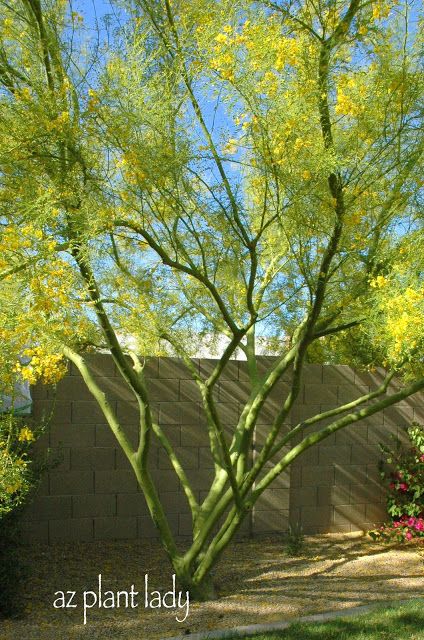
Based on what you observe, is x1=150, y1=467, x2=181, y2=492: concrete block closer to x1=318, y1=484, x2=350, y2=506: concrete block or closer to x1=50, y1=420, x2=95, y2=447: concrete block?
x1=50, y1=420, x2=95, y2=447: concrete block

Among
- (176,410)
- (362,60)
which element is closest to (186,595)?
(176,410)

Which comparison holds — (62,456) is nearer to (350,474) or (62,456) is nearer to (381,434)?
(350,474)

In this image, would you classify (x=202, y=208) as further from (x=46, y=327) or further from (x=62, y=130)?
(x=46, y=327)

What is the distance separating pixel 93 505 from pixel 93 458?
→ 394 millimetres

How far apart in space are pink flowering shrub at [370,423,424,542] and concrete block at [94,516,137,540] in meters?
2.45

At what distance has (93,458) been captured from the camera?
6285 mm

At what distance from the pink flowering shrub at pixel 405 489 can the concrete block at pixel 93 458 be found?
278 cm

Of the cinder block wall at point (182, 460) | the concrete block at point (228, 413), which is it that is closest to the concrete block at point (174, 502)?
the cinder block wall at point (182, 460)

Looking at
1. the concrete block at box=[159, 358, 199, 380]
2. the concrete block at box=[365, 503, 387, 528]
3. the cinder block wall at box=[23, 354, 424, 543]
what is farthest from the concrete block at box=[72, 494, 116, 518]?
the concrete block at box=[365, 503, 387, 528]

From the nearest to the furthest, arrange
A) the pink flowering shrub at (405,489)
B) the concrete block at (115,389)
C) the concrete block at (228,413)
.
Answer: the concrete block at (115,389), the concrete block at (228,413), the pink flowering shrub at (405,489)

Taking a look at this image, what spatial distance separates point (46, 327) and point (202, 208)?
150 centimetres

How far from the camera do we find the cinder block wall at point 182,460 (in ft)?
20.2

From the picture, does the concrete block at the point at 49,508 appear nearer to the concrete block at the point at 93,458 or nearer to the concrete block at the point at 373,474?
the concrete block at the point at 93,458

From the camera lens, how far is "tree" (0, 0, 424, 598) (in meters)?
4.18
